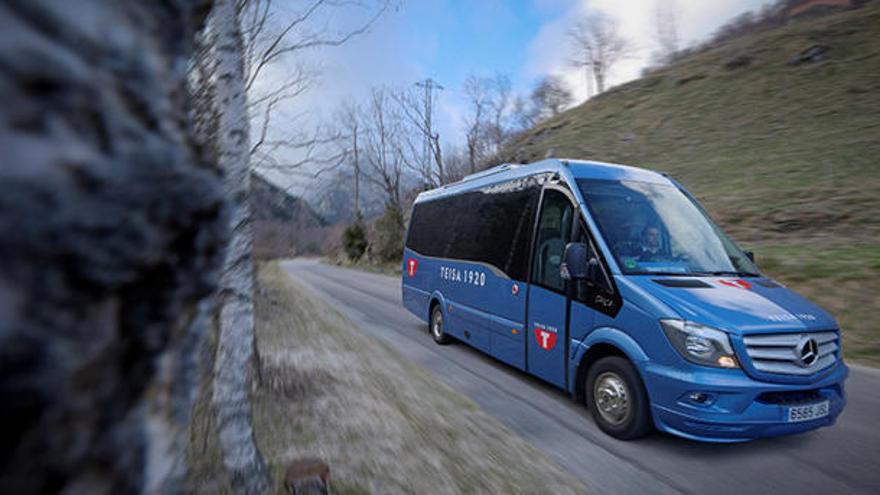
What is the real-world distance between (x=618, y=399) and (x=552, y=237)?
1896 mm

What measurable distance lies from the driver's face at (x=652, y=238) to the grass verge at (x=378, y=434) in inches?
91.6

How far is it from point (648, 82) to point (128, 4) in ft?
166

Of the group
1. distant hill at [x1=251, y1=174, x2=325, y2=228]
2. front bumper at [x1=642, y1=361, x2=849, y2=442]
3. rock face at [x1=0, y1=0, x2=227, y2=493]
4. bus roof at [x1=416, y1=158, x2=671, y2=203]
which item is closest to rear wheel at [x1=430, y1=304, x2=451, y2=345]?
bus roof at [x1=416, y1=158, x2=671, y2=203]

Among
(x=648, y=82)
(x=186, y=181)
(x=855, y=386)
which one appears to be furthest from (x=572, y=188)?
(x=648, y=82)

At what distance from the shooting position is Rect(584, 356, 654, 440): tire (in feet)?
13.7

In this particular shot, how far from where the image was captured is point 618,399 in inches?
172

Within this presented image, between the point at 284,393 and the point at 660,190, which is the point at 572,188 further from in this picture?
the point at 284,393

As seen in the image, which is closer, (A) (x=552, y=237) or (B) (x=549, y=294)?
(B) (x=549, y=294)

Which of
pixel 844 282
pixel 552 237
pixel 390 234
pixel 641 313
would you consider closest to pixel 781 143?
pixel 844 282

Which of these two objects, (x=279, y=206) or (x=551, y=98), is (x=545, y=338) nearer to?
(x=279, y=206)

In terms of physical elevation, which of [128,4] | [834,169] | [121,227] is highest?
[834,169]

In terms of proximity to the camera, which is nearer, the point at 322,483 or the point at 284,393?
the point at 322,483

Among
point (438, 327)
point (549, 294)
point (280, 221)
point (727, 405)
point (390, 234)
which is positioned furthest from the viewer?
point (390, 234)

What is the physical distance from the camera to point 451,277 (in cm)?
788
